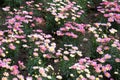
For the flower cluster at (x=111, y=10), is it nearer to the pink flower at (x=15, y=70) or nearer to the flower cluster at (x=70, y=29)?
the flower cluster at (x=70, y=29)

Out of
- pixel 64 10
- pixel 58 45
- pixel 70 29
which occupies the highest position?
pixel 64 10

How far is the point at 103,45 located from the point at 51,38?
1.02 meters

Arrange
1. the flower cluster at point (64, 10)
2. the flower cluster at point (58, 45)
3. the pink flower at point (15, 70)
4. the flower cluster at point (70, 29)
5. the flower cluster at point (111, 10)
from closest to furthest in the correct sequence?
the pink flower at point (15, 70)
the flower cluster at point (58, 45)
the flower cluster at point (70, 29)
the flower cluster at point (64, 10)
the flower cluster at point (111, 10)

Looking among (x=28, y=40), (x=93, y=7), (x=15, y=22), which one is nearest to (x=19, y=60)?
(x=28, y=40)

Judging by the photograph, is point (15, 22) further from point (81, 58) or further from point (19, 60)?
point (81, 58)

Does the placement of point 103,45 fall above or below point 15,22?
below

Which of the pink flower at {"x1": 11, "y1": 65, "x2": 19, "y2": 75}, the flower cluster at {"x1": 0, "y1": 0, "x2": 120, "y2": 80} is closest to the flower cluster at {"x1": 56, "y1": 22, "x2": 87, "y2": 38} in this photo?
the flower cluster at {"x1": 0, "y1": 0, "x2": 120, "y2": 80}

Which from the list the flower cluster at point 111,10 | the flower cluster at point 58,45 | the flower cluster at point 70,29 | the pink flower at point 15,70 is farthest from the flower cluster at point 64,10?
the pink flower at point 15,70

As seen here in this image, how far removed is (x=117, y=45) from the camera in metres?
6.31

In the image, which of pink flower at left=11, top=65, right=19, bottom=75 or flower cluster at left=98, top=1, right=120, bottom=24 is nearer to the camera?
pink flower at left=11, top=65, right=19, bottom=75

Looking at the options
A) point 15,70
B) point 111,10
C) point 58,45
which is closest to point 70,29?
point 58,45

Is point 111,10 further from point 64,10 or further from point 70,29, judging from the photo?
point 70,29

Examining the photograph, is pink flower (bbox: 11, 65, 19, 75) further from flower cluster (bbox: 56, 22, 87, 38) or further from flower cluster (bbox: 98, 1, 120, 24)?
flower cluster (bbox: 98, 1, 120, 24)

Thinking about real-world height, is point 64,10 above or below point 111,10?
above
